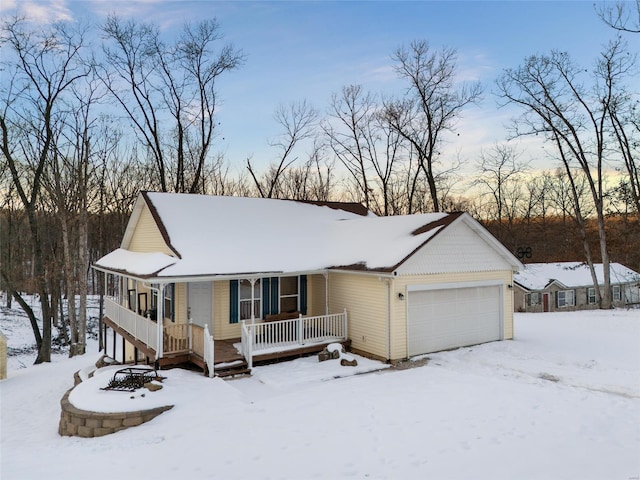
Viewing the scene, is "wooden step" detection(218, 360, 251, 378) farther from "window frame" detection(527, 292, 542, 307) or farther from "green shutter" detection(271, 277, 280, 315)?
"window frame" detection(527, 292, 542, 307)

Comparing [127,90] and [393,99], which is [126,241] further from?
[393,99]

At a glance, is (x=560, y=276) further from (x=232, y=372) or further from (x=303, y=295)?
(x=232, y=372)

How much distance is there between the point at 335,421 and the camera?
25.9 feet

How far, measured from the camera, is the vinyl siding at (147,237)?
1434 cm

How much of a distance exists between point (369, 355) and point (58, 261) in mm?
20858

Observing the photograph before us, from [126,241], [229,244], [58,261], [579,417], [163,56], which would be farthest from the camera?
[163,56]

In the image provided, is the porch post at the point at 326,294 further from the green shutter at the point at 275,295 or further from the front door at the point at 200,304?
the front door at the point at 200,304

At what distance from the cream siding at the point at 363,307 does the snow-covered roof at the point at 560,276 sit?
24.6m

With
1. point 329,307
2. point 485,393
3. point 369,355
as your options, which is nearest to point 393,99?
point 329,307

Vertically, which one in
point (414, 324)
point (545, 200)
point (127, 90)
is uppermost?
point (127, 90)

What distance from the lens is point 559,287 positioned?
1383 inches

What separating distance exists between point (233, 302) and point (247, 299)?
1.62 feet

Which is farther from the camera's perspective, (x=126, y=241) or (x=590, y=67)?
(x=590, y=67)

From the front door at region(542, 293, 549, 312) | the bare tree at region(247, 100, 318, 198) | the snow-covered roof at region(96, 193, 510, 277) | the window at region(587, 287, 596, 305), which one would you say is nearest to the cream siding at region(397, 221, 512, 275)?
the snow-covered roof at region(96, 193, 510, 277)
